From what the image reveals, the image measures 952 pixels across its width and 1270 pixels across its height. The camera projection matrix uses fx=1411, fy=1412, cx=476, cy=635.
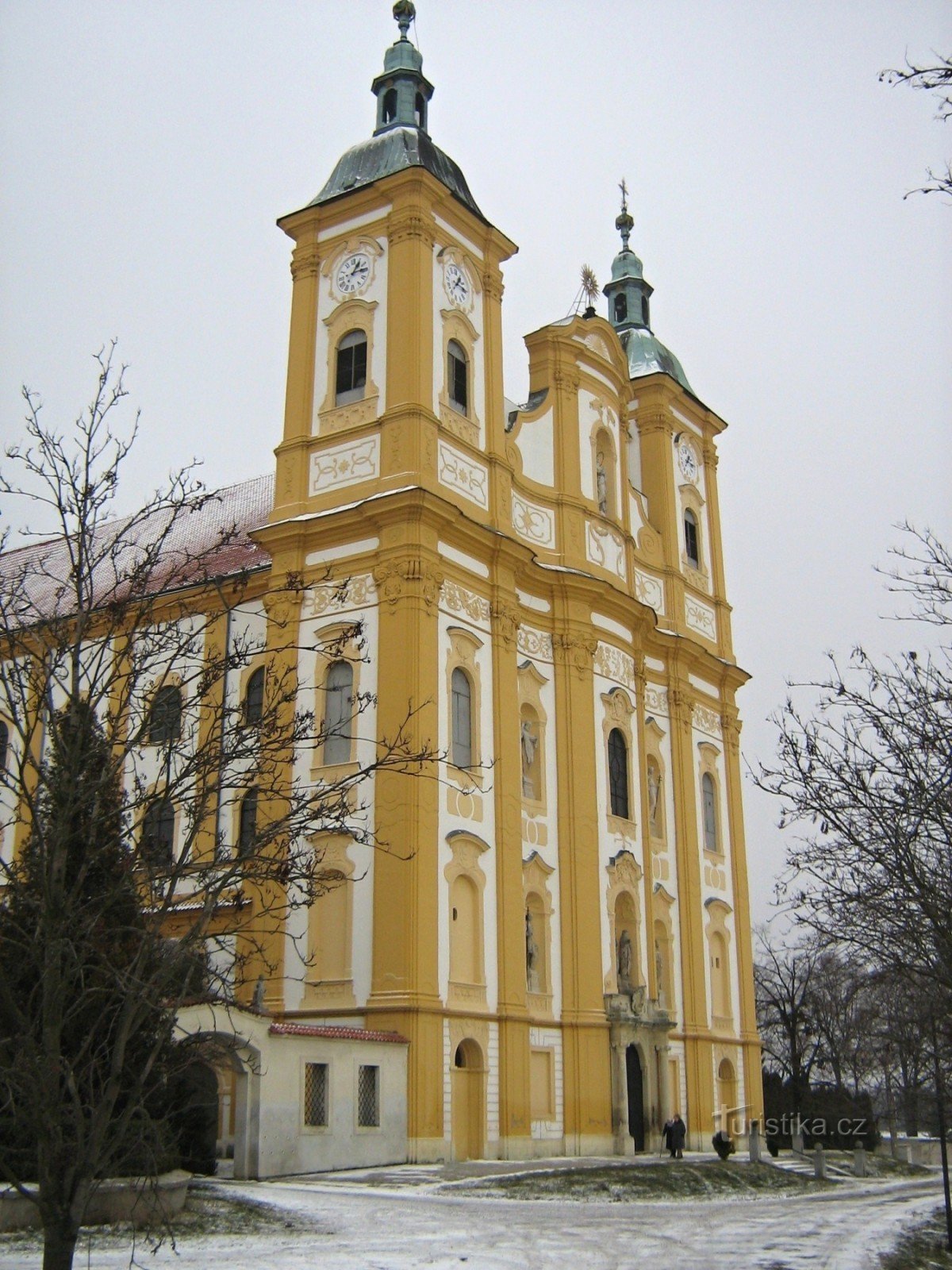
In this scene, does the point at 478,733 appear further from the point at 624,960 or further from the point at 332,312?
the point at 332,312

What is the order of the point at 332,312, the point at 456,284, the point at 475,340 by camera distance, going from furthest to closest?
the point at 475,340 → the point at 456,284 → the point at 332,312

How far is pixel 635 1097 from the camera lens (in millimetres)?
31984

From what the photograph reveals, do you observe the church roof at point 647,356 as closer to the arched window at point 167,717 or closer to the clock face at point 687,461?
the clock face at point 687,461

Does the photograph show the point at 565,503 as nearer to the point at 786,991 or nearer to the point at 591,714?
the point at 591,714

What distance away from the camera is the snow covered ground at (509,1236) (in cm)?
1319

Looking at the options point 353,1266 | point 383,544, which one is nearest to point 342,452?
point 383,544

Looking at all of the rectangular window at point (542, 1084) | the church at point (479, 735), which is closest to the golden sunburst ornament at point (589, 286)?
the church at point (479, 735)

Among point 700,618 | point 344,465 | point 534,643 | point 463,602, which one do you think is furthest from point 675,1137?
point 700,618

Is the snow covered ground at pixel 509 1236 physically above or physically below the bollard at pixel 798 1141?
below

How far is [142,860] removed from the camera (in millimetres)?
9492

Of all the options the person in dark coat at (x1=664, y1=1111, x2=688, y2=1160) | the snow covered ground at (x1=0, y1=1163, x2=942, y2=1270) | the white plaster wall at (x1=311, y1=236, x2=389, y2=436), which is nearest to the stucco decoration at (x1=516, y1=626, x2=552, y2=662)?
the white plaster wall at (x1=311, y1=236, x2=389, y2=436)

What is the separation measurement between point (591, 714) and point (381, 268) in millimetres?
11343

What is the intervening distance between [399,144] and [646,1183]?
23147 millimetres

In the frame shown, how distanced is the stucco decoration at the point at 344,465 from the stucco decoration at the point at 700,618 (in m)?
13.3
